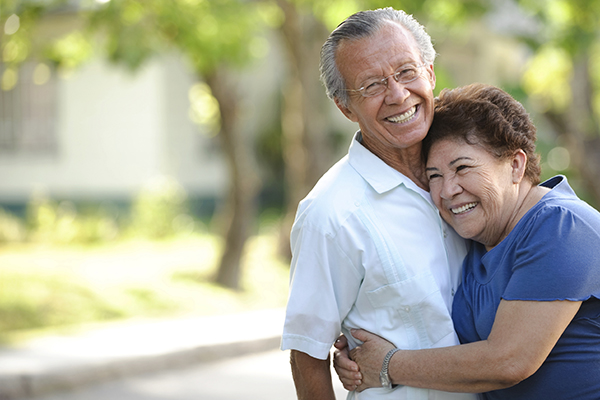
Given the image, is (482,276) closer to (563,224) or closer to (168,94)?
(563,224)

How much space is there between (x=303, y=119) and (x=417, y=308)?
332 inches

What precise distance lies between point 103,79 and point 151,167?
211cm

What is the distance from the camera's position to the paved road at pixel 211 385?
5.76 m

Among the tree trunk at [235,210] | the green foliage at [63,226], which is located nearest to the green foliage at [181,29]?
the tree trunk at [235,210]

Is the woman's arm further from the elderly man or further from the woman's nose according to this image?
the woman's nose

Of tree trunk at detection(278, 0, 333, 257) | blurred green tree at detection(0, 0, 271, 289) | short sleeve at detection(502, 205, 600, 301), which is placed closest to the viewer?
short sleeve at detection(502, 205, 600, 301)

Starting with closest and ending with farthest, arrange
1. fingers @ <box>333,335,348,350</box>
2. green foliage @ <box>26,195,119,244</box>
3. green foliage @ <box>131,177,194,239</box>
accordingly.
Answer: fingers @ <box>333,335,348,350</box>, green foliage @ <box>26,195,119,244</box>, green foliage @ <box>131,177,194,239</box>

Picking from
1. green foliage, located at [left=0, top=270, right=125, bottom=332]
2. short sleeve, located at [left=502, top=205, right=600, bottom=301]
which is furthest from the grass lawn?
short sleeve, located at [left=502, top=205, right=600, bottom=301]

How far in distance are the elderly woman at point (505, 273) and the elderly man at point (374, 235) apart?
6 cm

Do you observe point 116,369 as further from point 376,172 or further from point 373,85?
point 373,85

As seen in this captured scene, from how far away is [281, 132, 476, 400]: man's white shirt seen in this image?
7.08 feet

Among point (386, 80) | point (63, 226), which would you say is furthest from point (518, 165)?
point (63, 226)

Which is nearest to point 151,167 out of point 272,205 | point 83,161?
point 83,161

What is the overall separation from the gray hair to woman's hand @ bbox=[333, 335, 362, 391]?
820 millimetres
